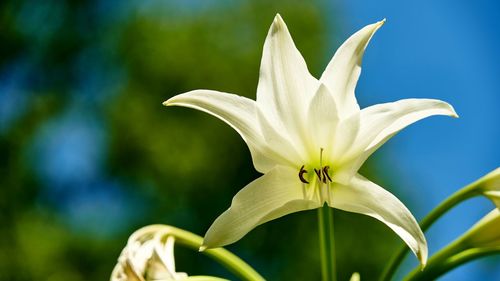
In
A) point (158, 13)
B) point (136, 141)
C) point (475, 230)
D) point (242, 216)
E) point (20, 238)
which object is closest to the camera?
point (242, 216)

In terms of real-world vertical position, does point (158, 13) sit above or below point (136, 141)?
above

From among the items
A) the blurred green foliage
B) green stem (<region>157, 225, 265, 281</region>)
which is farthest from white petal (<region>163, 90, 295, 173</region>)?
the blurred green foliage

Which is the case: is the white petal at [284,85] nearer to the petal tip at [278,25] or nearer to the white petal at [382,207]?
the petal tip at [278,25]

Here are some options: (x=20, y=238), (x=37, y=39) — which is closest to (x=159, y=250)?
(x=20, y=238)

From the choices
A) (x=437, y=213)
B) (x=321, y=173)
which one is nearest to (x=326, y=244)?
(x=321, y=173)

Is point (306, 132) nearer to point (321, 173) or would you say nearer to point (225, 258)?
point (321, 173)

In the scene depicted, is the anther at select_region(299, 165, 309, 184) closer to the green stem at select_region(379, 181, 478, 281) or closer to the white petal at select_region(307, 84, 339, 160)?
the white petal at select_region(307, 84, 339, 160)

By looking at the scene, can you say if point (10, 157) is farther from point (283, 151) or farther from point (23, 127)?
point (283, 151)
